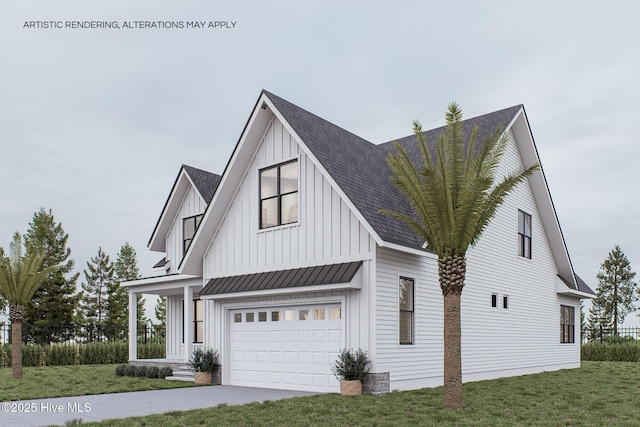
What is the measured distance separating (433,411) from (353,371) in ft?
9.57

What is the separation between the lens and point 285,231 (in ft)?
52.1

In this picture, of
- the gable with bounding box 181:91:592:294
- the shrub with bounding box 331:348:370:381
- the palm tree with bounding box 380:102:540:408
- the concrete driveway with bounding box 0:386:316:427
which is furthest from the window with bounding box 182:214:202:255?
the palm tree with bounding box 380:102:540:408

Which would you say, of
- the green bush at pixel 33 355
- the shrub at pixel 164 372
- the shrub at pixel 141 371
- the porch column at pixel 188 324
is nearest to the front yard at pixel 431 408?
the shrub at pixel 164 372

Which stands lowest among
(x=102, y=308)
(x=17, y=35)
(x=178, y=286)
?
(x=102, y=308)

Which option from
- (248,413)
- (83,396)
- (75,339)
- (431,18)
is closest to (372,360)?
(248,413)

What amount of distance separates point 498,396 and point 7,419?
9.44 metres

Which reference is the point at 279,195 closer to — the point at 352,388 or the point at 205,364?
the point at 205,364

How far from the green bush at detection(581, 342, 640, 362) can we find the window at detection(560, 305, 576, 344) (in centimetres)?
601

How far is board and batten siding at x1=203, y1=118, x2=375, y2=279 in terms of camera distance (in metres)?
14.6

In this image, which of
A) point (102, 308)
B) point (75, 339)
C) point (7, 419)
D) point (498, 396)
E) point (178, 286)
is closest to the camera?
point (7, 419)

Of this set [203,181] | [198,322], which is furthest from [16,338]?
[203,181]

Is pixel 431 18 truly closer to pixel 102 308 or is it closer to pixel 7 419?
pixel 7 419

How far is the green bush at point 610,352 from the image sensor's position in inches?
1135

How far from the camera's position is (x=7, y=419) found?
10.3m
